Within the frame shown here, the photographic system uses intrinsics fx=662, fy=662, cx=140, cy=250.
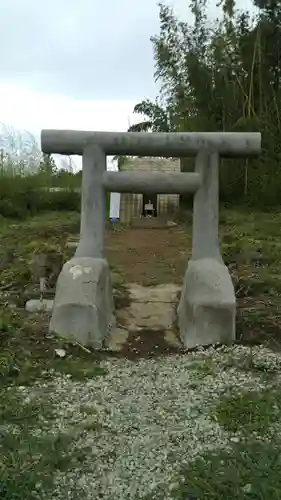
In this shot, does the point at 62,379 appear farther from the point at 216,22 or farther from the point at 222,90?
the point at 216,22

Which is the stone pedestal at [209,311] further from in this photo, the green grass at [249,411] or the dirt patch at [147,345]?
the green grass at [249,411]

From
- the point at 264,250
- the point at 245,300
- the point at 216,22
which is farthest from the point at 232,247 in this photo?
the point at 216,22

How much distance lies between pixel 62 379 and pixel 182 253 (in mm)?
3357

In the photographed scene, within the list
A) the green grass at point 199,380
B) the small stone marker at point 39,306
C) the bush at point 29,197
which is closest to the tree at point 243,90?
the bush at point 29,197

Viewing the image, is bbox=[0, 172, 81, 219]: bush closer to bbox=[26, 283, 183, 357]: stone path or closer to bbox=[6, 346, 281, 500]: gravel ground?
bbox=[26, 283, 183, 357]: stone path

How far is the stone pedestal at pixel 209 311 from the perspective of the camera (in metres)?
3.35

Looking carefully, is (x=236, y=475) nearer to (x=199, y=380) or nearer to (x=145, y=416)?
(x=145, y=416)

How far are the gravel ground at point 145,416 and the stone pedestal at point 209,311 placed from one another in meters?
0.13

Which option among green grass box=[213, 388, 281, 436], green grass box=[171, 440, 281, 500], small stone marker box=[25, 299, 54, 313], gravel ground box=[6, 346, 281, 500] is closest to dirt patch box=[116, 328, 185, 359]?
gravel ground box=[6, 346, 281, 500]

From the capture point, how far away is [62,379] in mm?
2816


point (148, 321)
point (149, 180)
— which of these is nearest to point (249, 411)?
point (148, 321)

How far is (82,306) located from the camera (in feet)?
11.0

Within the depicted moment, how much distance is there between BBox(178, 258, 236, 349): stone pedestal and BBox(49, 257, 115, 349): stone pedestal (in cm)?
45

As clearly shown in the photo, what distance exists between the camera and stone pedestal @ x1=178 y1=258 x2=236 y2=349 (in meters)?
3.35
